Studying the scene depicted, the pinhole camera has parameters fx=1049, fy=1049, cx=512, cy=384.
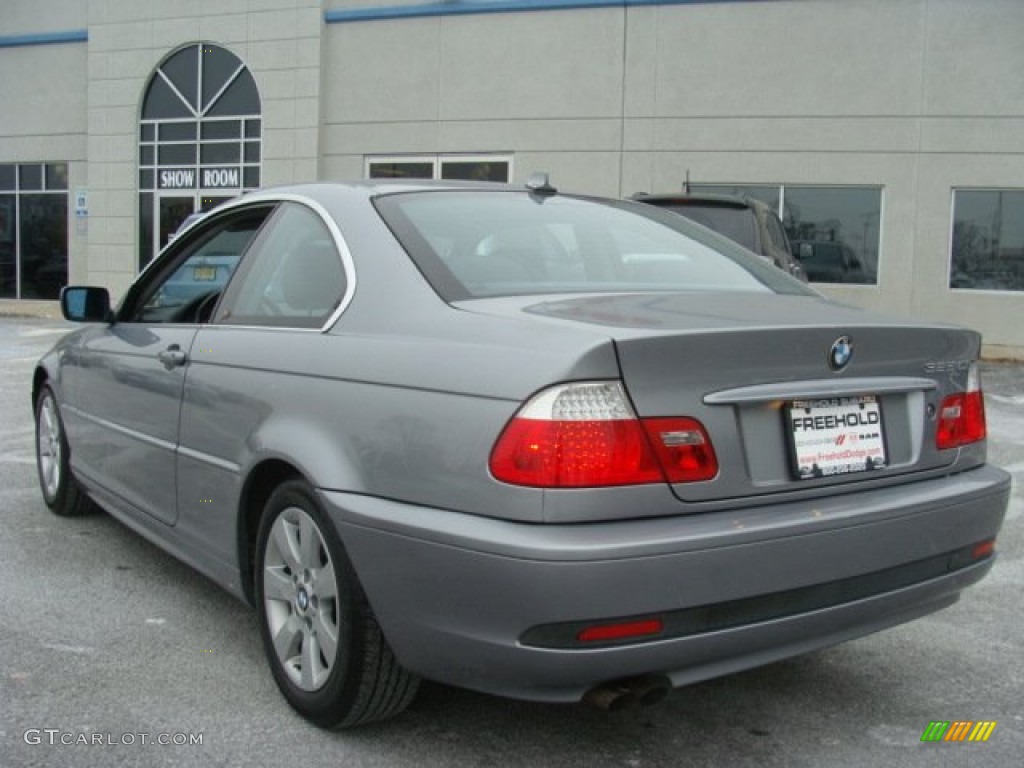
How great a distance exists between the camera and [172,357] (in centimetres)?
368

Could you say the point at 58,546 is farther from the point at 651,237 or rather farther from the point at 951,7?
the point at 951,7

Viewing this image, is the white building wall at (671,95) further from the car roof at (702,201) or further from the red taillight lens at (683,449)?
the red taillight lens at (683,449)

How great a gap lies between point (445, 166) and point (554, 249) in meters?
15.5

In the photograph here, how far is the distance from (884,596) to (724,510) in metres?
0.59

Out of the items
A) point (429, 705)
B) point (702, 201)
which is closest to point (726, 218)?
point (702, 201)

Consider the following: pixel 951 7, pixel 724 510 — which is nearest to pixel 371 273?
pixel 724 510

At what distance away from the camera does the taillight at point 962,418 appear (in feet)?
9.74

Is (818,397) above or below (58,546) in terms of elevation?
above

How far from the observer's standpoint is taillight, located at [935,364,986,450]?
297 centimetres

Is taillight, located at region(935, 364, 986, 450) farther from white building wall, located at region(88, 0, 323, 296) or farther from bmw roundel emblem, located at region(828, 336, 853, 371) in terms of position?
white building wall, located at region(88, 0, 323, 296)

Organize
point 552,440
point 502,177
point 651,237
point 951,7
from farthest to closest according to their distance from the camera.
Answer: point 502,177 < point 951,7 < point 651,237 < point 552,440

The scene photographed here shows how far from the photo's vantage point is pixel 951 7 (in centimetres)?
1552

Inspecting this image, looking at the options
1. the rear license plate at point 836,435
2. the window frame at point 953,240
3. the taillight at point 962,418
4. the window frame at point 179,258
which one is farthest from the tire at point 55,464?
the window frame at point 953,240

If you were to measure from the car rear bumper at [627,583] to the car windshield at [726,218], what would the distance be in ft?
20.4
